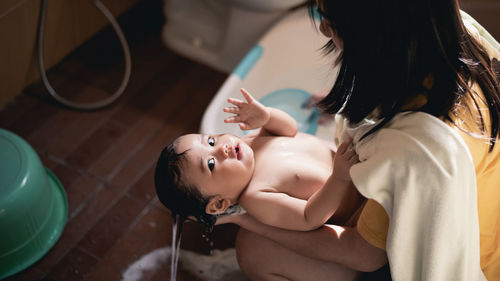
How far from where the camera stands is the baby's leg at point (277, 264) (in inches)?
49.6

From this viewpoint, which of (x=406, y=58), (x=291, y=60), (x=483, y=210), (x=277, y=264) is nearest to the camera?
(x=406, y=58)

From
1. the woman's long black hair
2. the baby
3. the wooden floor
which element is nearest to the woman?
the woman's long black hair

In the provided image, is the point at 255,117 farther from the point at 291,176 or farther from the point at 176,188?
the point at 176,188

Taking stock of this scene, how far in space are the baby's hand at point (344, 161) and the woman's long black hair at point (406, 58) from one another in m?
0.07

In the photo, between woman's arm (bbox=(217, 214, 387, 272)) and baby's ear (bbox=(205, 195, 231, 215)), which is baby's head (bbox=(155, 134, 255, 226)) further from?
woman's arm (bbox=(217, 214, 387, 272))

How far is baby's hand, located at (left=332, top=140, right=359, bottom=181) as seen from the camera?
1047mm

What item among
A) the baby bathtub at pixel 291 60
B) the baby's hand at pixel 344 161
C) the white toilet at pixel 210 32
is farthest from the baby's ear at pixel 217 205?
the white toilet at pixel 210 32

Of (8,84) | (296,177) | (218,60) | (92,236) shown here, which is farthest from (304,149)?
(8,84)

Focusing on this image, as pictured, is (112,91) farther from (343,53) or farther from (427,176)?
(427,176)

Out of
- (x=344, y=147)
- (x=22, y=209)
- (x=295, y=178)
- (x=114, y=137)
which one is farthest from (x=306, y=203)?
(x=114, y=137)

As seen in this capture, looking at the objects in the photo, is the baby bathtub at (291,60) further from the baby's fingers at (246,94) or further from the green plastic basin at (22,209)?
the green plastic basin at (22,209)

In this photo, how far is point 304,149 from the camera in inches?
54.7

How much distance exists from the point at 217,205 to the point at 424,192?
0.56 meters

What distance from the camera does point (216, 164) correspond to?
1.23 meters
